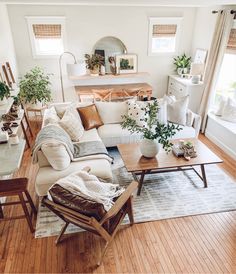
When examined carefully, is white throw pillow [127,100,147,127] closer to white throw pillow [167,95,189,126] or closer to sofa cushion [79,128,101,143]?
white throw pillow [167,95,189,126]

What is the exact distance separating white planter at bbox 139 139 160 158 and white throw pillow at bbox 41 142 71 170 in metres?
1.04

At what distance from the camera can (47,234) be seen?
2.59 metres

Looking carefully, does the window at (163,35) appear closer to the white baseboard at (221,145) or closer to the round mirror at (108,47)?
the round mirror at (108,47)

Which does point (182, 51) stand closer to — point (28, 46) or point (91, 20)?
point (91, 20)

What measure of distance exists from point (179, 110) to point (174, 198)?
5.62 feet

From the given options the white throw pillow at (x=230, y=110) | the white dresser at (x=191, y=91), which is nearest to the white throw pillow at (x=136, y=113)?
the white dresser at (x=191, y=91)

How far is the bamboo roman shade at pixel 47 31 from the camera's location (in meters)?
5.16

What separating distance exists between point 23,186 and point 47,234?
1.99 feet

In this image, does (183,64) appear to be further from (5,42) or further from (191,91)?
(5,42)

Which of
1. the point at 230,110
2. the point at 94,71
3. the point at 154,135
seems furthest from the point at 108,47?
the point at 154,135

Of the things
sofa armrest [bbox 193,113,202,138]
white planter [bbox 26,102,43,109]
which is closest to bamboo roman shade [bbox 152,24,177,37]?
sofa armrest [bbox 193,113,202,138]

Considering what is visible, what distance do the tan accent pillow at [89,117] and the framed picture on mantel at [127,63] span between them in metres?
1.97

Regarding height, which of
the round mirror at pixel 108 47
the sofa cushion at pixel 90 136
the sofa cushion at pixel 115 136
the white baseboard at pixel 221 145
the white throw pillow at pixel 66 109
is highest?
the round mirror at pixel 108 47

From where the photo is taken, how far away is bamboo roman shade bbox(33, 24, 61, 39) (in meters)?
5.16
